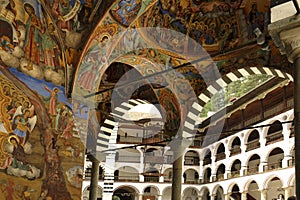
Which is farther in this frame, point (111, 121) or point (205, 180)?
point (205, 180)

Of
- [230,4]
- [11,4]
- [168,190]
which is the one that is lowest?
[168,190]

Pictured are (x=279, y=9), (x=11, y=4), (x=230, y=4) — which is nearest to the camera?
(x=279, y=9)

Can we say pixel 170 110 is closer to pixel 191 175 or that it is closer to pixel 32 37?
pixel 32 37

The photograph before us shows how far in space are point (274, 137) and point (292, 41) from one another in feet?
75.2

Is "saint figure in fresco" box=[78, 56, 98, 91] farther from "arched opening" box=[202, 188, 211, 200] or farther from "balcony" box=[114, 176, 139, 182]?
"arched opening" box=[202, 188, 211, 200]

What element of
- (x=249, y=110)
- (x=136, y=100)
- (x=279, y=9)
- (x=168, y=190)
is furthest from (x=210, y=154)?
(x=279, y=9)

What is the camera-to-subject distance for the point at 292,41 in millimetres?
4625

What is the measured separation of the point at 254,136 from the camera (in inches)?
1200

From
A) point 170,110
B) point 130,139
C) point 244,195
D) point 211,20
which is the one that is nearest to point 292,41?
point 211,20

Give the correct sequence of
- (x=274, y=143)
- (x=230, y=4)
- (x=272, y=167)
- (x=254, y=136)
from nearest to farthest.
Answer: (x=230, y=4) → (x=274, y=143) → (x=272, y=167) → (x=254, y=136)

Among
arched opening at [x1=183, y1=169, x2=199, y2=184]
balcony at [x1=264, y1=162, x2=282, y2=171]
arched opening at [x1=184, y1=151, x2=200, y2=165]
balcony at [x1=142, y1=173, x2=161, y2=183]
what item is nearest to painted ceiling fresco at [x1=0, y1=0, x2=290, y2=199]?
balcony at [x1=264, y1=162, x2=282, y2=171]

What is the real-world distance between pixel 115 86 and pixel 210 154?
79.7ft

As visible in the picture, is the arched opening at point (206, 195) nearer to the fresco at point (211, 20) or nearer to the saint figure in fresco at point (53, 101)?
the fresco at point (211, 20)

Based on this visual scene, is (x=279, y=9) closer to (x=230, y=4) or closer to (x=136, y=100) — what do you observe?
(x=230, y=4)
